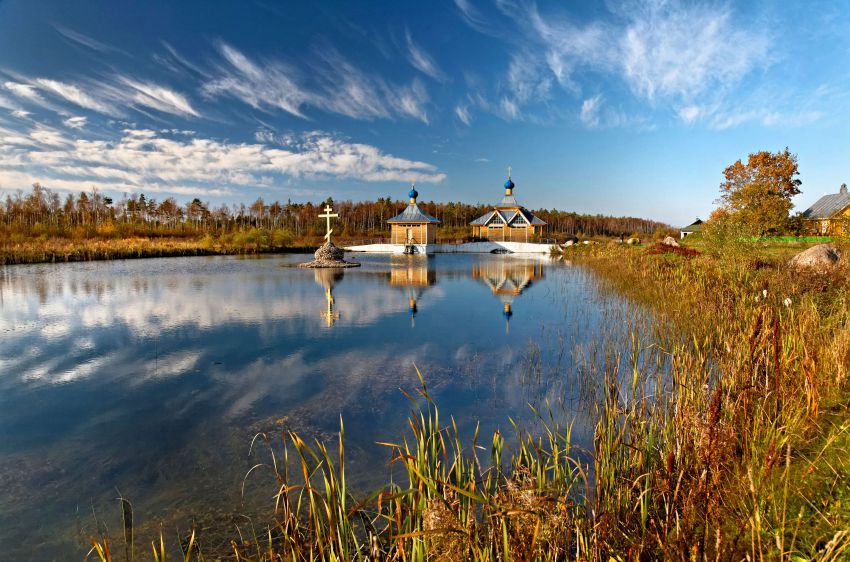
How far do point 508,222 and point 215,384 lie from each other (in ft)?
150

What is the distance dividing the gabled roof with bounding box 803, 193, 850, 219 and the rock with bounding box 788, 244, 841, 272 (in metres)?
33.1

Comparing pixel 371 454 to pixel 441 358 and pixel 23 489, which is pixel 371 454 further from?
pixel 441 358

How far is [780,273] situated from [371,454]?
12.0 metres

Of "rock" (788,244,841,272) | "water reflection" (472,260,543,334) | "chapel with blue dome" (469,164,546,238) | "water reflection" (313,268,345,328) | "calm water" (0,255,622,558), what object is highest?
"chapel with blue dome" (469,164,546,238)

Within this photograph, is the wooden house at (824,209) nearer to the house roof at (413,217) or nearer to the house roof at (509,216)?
the house roof at (509,216)

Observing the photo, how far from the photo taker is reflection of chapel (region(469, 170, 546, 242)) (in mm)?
48719

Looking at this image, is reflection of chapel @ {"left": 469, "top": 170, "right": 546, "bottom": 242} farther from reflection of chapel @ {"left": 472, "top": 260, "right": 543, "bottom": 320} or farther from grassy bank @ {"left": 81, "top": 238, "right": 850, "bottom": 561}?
grassy bank @ {"left": 81, "top": 238, "right": 850, "bottom": 561}

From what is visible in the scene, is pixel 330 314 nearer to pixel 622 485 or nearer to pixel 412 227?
pixel 622 485

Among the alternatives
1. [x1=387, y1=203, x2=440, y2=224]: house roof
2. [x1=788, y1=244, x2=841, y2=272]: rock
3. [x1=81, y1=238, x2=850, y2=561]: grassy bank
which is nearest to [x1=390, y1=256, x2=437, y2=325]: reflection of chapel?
[x1=81, y1=238, x2=850, y2=561]: grassy bank

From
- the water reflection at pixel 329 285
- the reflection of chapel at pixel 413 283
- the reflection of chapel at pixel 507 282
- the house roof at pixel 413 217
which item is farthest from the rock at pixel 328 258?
the house roof at pixel 413 217

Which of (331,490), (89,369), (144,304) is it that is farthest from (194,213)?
(331,490)

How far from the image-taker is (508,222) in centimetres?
4900

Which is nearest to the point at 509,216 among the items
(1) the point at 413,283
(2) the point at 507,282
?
(2) the point at 507,282

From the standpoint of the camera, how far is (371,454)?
3846mm
